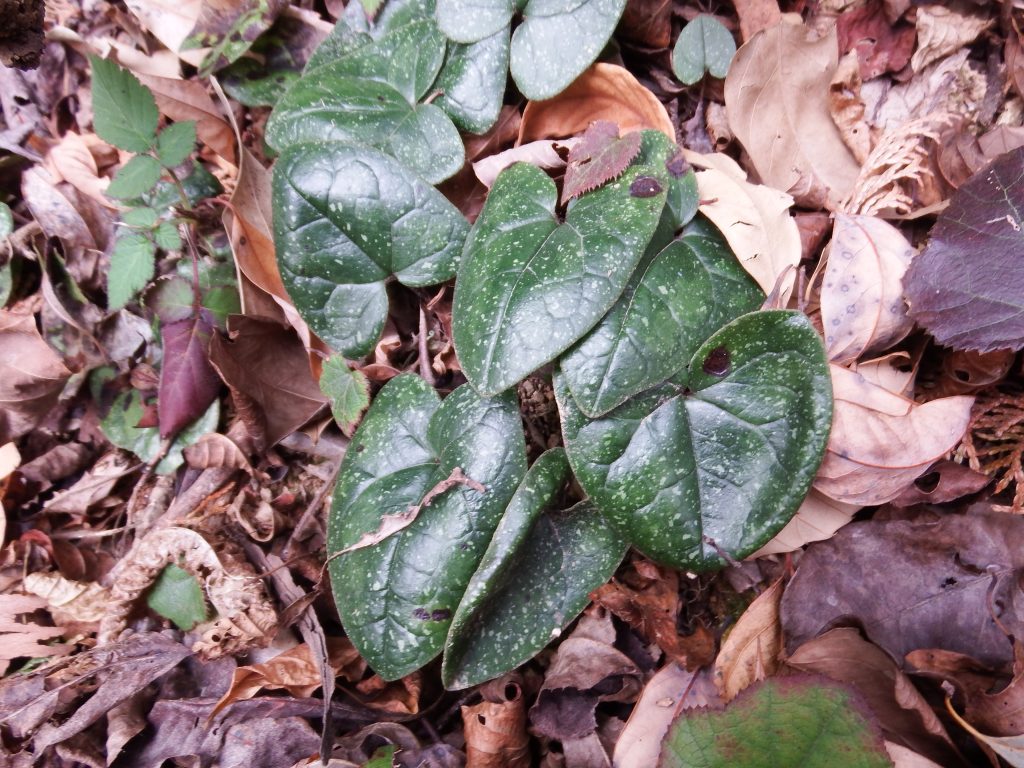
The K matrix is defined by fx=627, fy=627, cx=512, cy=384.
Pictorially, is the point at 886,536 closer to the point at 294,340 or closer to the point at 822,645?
the point at 822,645

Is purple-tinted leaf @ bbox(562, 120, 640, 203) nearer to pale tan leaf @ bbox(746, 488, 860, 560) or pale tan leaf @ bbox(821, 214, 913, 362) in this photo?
pale tan leaf @ bbox(821, 214, 913, 362)

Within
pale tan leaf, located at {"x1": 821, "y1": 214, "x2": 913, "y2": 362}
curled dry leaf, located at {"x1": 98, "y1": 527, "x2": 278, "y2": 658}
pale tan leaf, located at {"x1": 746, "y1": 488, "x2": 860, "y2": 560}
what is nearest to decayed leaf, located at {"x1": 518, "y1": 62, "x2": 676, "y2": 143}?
pale tan leaf, located at {"x1": 821, "y1": 214, "x2": 913, "y2": 362}

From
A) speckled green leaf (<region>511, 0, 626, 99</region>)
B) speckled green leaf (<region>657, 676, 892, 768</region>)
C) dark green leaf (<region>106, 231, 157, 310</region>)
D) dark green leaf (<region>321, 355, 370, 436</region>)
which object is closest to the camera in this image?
speckled green leaf (<region>657, 676, 892, 768</region>)

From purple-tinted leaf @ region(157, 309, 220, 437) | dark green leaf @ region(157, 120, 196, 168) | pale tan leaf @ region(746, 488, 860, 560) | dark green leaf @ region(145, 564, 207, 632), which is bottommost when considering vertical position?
dark green leaf @ region(145, 564, 207, 632)

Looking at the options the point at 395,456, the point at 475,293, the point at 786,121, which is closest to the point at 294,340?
the point at 395,456

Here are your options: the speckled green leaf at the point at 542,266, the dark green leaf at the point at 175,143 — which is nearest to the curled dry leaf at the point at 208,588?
the speckled green leaf at the point at 542,266

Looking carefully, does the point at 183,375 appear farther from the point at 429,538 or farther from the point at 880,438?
the point at 880,438

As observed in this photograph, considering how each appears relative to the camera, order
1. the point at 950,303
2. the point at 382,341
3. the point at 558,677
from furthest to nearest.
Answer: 1. the point at 382,341
2. the point at 558,677
3. the point at 950,303
